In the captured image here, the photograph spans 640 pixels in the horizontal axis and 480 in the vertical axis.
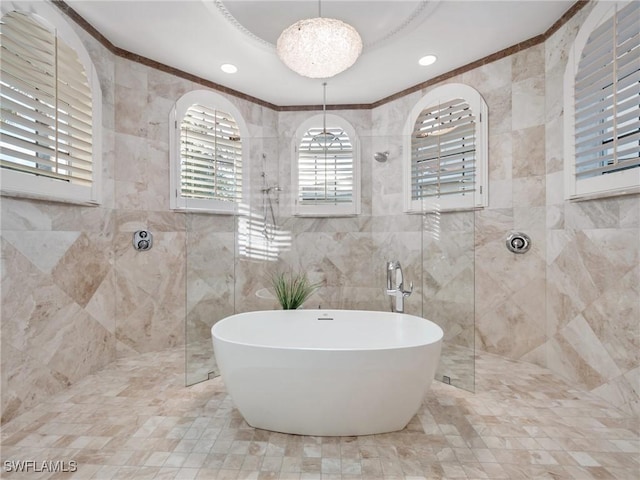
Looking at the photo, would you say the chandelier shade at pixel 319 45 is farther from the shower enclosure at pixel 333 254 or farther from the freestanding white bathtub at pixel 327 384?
the freestanding white bathtub at pixel 327 384

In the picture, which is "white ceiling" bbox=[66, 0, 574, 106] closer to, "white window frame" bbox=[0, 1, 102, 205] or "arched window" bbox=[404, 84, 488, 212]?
"white window frame" bbox=[0, 1, 102, 205]

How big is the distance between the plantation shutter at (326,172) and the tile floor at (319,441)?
5.23 feet

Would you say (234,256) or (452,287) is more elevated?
(234,256)

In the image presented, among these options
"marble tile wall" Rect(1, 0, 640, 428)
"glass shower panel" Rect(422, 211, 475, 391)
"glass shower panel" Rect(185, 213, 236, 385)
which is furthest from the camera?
"glass shower panel" Rect(185, 213, 236, 385)

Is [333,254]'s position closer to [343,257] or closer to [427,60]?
[343,257]

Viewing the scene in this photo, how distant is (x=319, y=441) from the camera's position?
166cm

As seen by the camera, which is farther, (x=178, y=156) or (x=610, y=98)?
(x=178, y=156)

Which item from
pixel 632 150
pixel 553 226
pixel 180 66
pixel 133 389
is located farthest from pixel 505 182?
pixel 133 389

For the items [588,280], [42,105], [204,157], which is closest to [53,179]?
[42,105]

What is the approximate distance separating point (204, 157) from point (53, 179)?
1.15 metres

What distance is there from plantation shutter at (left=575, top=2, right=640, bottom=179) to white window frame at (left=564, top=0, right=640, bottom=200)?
3 cm

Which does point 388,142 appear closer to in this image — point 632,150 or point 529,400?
point 632,150

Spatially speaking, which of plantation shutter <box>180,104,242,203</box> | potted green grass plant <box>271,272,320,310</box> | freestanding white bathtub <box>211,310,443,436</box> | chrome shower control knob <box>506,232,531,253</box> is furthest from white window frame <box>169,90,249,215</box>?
chrome shower control knob <box>506,232,531,253</box>
